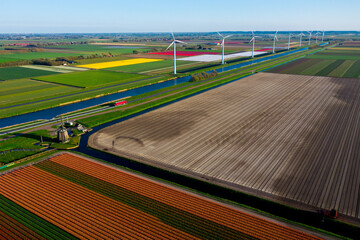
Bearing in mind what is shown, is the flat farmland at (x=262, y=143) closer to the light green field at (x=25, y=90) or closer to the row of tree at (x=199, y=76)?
the row of tree at (x=199, y=76)

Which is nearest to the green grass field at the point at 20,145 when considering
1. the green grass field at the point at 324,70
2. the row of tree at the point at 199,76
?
the row of tree at the point at 199,76

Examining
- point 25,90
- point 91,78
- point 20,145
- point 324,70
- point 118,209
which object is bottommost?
point 118,209

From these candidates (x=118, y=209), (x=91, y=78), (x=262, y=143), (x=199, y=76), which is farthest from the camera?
(x=91, y=78)

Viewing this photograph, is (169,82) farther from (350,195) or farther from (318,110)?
(350,195)

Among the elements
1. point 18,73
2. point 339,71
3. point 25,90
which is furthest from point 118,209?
point 339,71

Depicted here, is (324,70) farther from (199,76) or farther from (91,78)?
(91,78)

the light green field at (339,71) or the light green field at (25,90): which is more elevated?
the light green field at (339,71)

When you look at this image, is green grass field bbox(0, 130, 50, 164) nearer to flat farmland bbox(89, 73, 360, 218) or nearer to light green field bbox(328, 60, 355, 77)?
flat farmland bbox(89, 73, 360, 218)
